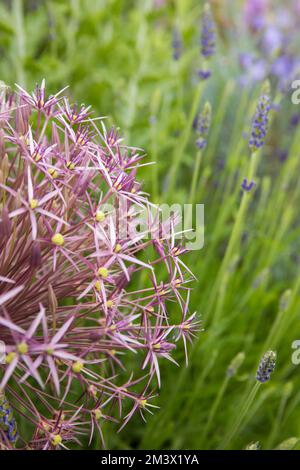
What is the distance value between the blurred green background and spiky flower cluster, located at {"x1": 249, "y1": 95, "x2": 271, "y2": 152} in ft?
0.60

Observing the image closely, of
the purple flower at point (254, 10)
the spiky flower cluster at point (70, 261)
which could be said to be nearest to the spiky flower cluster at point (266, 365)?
the spiky flower cluster at point (70, 261)

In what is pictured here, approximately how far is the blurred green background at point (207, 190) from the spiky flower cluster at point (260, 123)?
184 mm

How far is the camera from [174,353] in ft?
5.60

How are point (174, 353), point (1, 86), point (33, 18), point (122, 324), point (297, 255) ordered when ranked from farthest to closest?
point (33, 18)
point (297, 255)
point (174, 353)
point (1, 86)
point (122, 324)

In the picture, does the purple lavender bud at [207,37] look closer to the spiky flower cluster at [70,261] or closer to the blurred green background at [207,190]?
the blurred green background at [207,190]

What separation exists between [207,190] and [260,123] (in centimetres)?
128

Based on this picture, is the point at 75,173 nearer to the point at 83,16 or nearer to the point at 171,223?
the point at 171,223

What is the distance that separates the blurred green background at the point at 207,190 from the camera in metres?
1.65

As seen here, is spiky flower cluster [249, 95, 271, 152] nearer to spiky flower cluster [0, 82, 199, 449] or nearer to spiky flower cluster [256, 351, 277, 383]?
spiky flower cluster [0, 82, 199, 449]

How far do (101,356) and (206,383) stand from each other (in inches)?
26.2

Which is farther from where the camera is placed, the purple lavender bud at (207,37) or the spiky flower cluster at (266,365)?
the purple lavender bud at (207,37)

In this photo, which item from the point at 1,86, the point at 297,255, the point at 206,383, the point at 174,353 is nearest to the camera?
the point at 1,86

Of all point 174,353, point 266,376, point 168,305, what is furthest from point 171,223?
point 168,305

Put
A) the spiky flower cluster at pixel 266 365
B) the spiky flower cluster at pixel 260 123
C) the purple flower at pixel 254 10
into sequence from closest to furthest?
the spiky flower cluster at pixel 266 365, the spiky flower cluster at pixel 260 123, the purple flower at pixel 254 10
